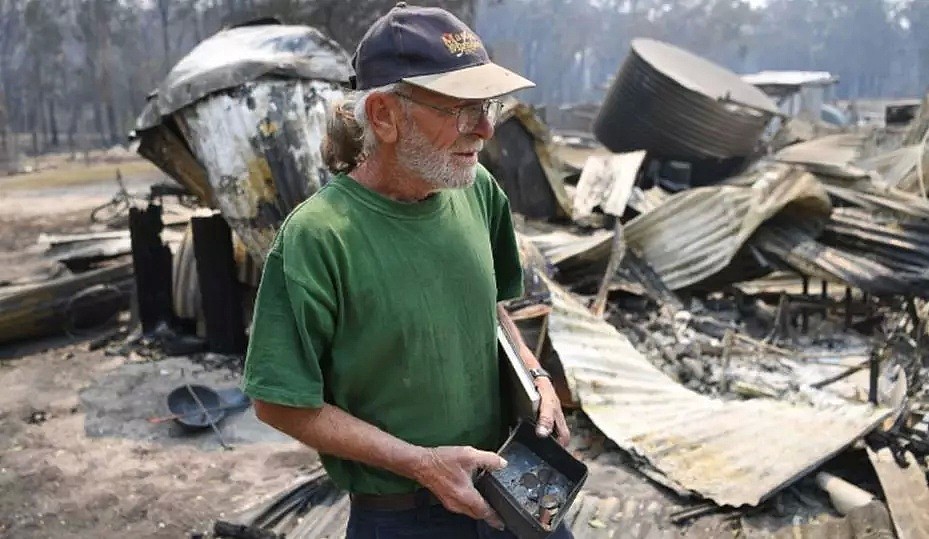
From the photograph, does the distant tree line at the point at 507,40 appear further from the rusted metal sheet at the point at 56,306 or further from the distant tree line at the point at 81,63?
the rusted metal sheet at the point at 56,306

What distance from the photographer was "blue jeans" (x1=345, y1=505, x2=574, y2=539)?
1.96 meters

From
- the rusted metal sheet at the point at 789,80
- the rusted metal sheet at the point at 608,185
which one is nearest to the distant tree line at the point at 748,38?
the rusted metal sheet at the point at 789,80

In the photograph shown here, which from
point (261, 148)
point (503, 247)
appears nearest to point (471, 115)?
point (503, 247)

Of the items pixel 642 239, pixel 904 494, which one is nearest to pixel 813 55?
pixel 642 239

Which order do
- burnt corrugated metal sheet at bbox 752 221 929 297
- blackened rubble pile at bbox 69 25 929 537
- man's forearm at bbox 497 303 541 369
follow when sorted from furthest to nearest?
burnt corrugated metal sheet at bbox 752 221 929 297
blackened rubble pile at bbox 69 25 929 537
man's forearm at bbox 497 303 541 369

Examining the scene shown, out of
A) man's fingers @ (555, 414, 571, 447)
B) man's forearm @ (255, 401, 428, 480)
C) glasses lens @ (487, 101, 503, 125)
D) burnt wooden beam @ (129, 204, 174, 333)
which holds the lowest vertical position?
burnt wooden beam @ (129, 204, 174, 333)

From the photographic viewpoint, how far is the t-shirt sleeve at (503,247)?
2248 millimetres

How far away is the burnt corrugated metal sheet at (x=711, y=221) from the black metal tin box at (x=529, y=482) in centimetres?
614

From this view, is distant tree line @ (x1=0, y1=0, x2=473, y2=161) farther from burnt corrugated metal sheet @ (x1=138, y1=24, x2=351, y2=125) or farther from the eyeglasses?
the eyeglasses

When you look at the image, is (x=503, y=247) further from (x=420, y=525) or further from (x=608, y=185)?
(x=608, y=185)

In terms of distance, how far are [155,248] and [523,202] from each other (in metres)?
4.79

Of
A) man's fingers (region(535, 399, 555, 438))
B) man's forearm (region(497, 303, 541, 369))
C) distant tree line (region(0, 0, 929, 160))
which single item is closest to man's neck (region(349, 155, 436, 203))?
man's forearm (region(497, 303, 541, 369))

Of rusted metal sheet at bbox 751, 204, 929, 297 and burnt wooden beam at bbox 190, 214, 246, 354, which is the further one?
burnt wooden beam at bbox 190, 214, 246, 354

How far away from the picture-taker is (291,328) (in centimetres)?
172
